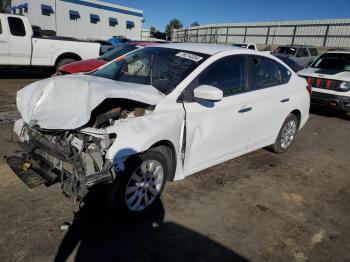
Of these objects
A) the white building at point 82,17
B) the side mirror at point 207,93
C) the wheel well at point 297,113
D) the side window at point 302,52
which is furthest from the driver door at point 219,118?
the white building at point 82,17

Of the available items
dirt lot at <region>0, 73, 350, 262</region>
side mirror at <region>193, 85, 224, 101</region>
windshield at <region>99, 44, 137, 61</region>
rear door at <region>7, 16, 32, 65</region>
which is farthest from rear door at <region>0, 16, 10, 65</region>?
side mirror at <region>193, 85, 224, 101</region>

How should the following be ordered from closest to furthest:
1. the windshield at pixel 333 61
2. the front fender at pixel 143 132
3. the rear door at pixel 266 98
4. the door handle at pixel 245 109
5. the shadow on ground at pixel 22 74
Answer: the front fender at pixel 143 132
the door handle at pixel 245 109
the rear door at pixel 266 98
the windshield at pixel 333 61
the shadow on ground at pixel 22 74

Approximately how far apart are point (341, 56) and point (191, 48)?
23.7ft

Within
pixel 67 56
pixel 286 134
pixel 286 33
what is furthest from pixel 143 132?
pixel 286 33

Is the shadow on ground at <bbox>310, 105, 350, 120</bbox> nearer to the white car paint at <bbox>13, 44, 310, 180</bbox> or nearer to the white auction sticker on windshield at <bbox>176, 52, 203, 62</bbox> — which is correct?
the white car paint at <bbox>13, 44, 310, 180</bbox>

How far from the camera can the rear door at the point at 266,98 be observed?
4789mm

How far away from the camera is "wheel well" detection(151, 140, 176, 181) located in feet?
11.9

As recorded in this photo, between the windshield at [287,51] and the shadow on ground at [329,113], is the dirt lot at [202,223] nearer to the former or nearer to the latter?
the shadow on ground at [329,113]

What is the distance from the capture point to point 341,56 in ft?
32.8

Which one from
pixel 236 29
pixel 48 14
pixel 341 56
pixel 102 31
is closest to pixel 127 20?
pixel 102 31

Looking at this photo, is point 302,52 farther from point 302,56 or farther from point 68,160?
point 68,160

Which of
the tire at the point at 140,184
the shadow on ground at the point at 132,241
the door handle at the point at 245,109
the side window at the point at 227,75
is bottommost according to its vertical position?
the shadow on ground at the point at 132,241

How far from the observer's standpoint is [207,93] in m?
3.69

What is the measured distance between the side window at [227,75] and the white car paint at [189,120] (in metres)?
0.07
